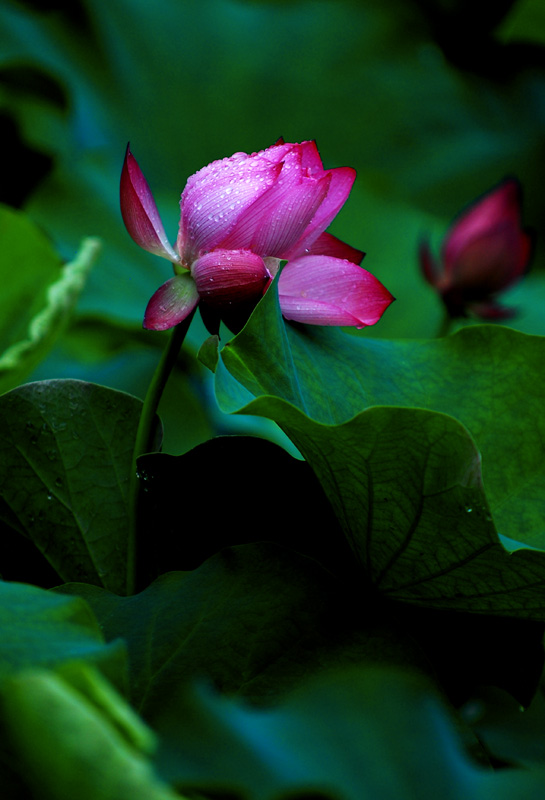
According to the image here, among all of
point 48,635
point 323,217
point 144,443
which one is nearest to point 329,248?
point 323,217

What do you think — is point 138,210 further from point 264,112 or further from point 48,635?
Answer: point 264,112

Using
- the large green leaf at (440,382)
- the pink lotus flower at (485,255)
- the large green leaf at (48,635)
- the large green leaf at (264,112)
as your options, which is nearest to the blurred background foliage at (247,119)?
the large green leaf at (264,112)

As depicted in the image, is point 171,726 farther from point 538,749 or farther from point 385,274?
point 385,274

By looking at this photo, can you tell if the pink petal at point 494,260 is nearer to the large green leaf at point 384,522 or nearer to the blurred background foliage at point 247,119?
the blurred background foliage at point 247,119

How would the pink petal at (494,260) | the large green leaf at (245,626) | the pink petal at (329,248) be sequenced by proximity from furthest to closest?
the pink petal at (494,260) < the pink petal at (329,248) < the large green leaf at (245,626)

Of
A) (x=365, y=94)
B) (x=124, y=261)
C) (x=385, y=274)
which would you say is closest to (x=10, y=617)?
(x=124, y=261)

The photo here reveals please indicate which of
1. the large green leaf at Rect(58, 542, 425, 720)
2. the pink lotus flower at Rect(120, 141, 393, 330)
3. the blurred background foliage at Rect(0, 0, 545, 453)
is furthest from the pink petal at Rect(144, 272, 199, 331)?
the blurred background foliage at Rect(0, 0, 545, 453)
